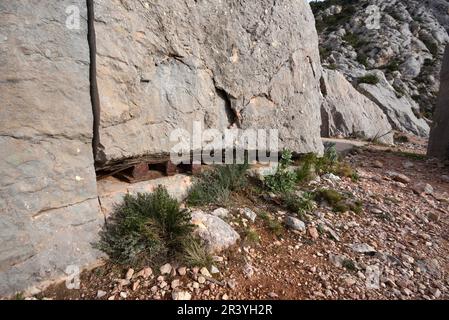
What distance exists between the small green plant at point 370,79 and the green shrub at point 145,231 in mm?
14792

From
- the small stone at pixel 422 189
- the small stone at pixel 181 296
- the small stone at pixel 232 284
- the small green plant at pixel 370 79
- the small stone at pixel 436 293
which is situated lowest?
the small stone at pixel 436 293

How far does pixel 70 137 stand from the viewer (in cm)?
247

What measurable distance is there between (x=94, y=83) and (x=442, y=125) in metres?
8.01

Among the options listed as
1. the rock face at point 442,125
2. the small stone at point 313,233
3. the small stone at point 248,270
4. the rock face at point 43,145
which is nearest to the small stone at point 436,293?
the small stone at point 313,233

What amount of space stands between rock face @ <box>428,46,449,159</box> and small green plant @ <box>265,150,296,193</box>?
209 inches

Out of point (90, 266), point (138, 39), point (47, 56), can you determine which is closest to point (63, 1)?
point (47, 56)

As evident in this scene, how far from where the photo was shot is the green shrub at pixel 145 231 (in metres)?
2.59

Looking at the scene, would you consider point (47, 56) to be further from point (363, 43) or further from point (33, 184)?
point (363, 43)

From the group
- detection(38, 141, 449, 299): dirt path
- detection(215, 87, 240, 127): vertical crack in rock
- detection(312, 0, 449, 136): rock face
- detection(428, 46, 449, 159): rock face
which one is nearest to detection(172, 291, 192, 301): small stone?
detection(38, 141, 449, 299): dirt path

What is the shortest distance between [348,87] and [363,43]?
51.3 ft

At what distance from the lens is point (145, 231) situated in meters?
2.66

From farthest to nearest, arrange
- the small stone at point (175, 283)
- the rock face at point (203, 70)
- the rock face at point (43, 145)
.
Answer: the rock face at point (203, 70)
the small stone at point (175, 283)
the rock face at point (43, 145)

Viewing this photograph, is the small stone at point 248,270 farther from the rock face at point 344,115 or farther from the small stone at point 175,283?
the rock face at point 344,115

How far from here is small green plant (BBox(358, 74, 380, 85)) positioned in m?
14.7
